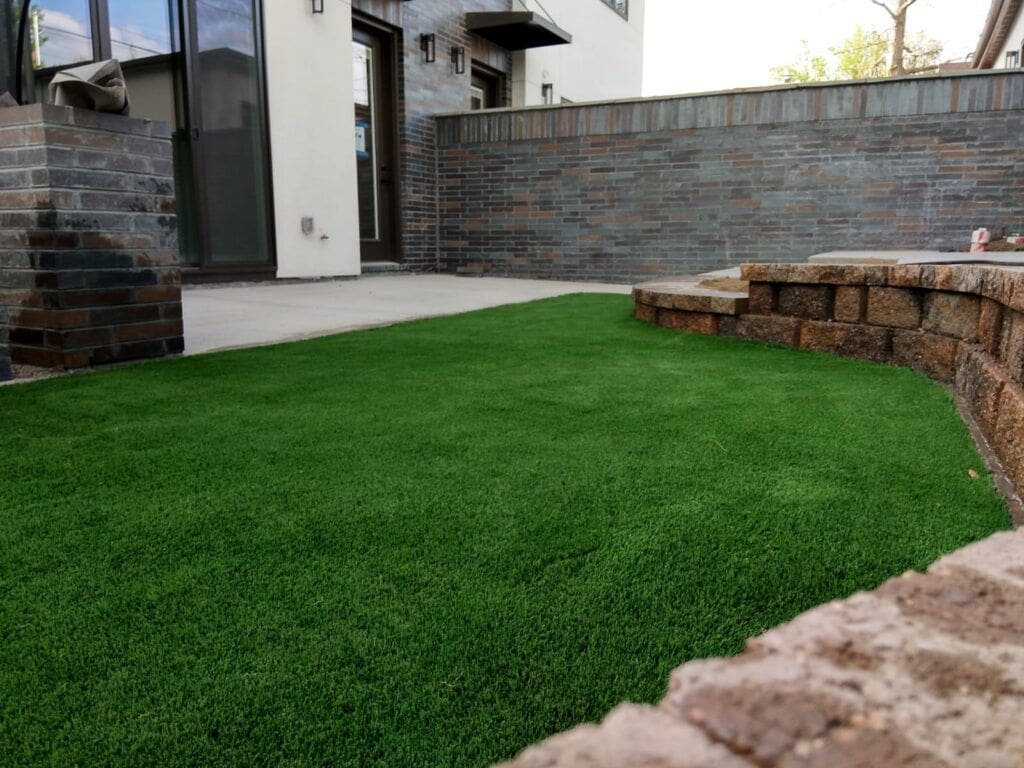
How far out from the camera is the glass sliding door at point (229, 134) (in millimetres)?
5871

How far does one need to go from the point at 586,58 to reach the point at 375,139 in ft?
18.8

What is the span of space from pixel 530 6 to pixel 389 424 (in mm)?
9838

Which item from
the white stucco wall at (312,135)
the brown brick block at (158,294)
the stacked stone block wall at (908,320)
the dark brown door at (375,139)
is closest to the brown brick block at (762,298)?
the stacked stone block wall at (908,320)

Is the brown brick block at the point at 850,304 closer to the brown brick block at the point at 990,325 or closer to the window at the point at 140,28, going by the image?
the brown brick block at the point at 990,325

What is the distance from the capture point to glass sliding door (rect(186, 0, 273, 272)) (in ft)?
19.3

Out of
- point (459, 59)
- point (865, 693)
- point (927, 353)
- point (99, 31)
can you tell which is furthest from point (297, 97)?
point (865, 693)

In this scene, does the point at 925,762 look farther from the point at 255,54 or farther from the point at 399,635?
the point at 255,54

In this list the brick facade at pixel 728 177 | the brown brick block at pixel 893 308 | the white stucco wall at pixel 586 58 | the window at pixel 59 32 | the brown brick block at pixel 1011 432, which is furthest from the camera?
the white stucco wall at pixel 586 58

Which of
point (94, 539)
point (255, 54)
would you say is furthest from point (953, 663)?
point (255, 54)

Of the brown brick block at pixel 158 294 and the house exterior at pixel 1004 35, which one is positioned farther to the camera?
the house exterior at pixel 1004 35

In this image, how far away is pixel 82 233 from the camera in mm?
2795

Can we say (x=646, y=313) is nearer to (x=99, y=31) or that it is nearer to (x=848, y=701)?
(x=848, y=701)

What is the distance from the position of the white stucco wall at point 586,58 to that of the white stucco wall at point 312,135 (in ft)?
12.6

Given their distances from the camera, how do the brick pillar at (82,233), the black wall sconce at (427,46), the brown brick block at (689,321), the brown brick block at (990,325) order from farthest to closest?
1. the black wall sconce at (427,46)
2. the brown brick block at (689,321)
3. the brick pillar at (82,233)
4. the brown brick block at (990,325)
